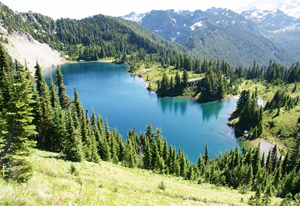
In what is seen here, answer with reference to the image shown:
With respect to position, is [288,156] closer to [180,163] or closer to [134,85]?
[180,163]

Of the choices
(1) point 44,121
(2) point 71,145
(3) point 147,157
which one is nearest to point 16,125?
(2) point 71,145

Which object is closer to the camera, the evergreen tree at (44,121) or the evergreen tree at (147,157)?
the evergreen tree at (44,121)

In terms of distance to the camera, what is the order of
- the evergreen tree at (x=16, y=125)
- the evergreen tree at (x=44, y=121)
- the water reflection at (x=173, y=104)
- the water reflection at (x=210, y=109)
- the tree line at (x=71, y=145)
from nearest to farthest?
the evergreen tree at (x=16, y=125) → the tree line at (x=71, y=145) → the evergreen tree at (x=44, y=121) → the water reflection at (x=210, y=109) → the water reflection at (x=173, y=104)

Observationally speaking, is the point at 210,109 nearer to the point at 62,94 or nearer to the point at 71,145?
the point at 62,94

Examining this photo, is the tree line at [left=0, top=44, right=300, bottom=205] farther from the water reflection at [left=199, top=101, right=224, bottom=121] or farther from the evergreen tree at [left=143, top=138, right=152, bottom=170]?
the water reflection at [left=199, top=101, right=224, bottom=121]

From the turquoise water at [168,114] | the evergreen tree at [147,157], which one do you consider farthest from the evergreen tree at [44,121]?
the turquoise water at [168,114]

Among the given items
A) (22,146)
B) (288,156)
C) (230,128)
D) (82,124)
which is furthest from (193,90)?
(22,146)

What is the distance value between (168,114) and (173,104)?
23.0 metres

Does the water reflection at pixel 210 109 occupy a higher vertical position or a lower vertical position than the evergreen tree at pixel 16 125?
lower

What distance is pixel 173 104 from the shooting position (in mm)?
146875

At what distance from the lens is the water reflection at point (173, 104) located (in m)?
134

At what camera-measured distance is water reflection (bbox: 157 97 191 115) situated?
5292 inches

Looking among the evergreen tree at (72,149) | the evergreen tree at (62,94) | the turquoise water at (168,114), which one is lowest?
the turquoise water at (168,114)

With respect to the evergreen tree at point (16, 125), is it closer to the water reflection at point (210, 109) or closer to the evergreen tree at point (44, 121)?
the evergreen tree at point (44, 121)
